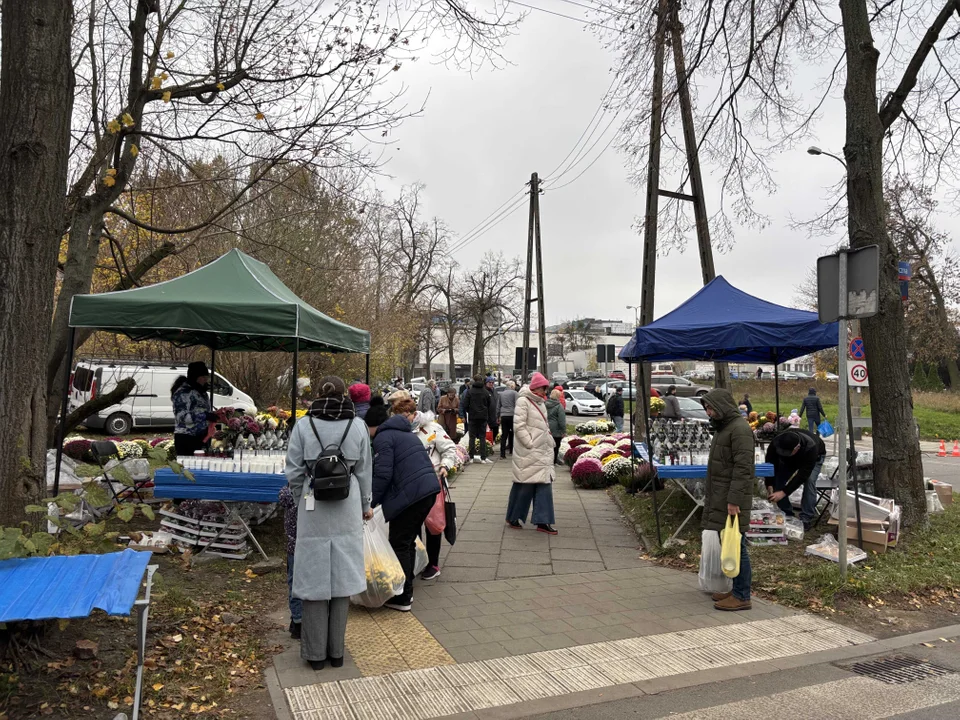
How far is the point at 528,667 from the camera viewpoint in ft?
14.2

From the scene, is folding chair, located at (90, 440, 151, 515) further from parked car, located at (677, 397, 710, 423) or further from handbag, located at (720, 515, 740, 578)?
parked car, located at (677, 397, 710, 423)

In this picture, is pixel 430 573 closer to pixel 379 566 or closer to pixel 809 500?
pixel 379 566

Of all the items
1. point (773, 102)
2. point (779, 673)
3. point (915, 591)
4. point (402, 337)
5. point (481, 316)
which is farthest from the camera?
point (481, 316)

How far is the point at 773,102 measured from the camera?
33.8ft

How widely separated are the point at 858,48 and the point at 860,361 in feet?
31.2

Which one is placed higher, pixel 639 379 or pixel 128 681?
pixel 639 379

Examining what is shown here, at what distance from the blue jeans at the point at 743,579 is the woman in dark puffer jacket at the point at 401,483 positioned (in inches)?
97.1

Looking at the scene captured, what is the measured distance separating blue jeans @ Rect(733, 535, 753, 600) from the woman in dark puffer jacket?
247 cm

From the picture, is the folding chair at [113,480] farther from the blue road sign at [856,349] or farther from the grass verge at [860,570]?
the blue road sign at [856,349]

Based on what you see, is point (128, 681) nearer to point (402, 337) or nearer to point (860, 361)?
point (860, 361)

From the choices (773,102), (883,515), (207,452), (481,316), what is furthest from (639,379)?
(481,316)

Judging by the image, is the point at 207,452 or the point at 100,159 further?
the point at 100,159

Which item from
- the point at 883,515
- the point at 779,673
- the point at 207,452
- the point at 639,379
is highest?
the point at 639,379

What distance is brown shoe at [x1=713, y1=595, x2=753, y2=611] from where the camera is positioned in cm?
548
